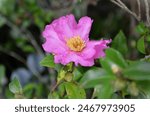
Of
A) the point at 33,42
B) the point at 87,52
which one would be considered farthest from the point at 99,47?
the point at 33,42

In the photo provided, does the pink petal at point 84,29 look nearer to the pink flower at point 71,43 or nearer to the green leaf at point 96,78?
the pink flower at point 71,43

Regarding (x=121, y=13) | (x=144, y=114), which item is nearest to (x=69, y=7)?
(x=121, y=13)

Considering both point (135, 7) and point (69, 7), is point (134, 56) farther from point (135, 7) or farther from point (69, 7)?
point (69, 7)

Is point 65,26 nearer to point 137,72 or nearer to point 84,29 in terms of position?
point 84,29

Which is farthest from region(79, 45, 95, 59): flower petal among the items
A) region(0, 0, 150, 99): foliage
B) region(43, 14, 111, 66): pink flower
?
region(0, 0, 150, 99): foliage

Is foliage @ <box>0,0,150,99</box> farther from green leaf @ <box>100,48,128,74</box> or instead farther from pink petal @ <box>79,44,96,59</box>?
green leaf @ <box>100,48,128,74</box>

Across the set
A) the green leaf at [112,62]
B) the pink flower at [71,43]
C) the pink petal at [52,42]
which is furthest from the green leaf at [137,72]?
the pink petal at [52,42]
